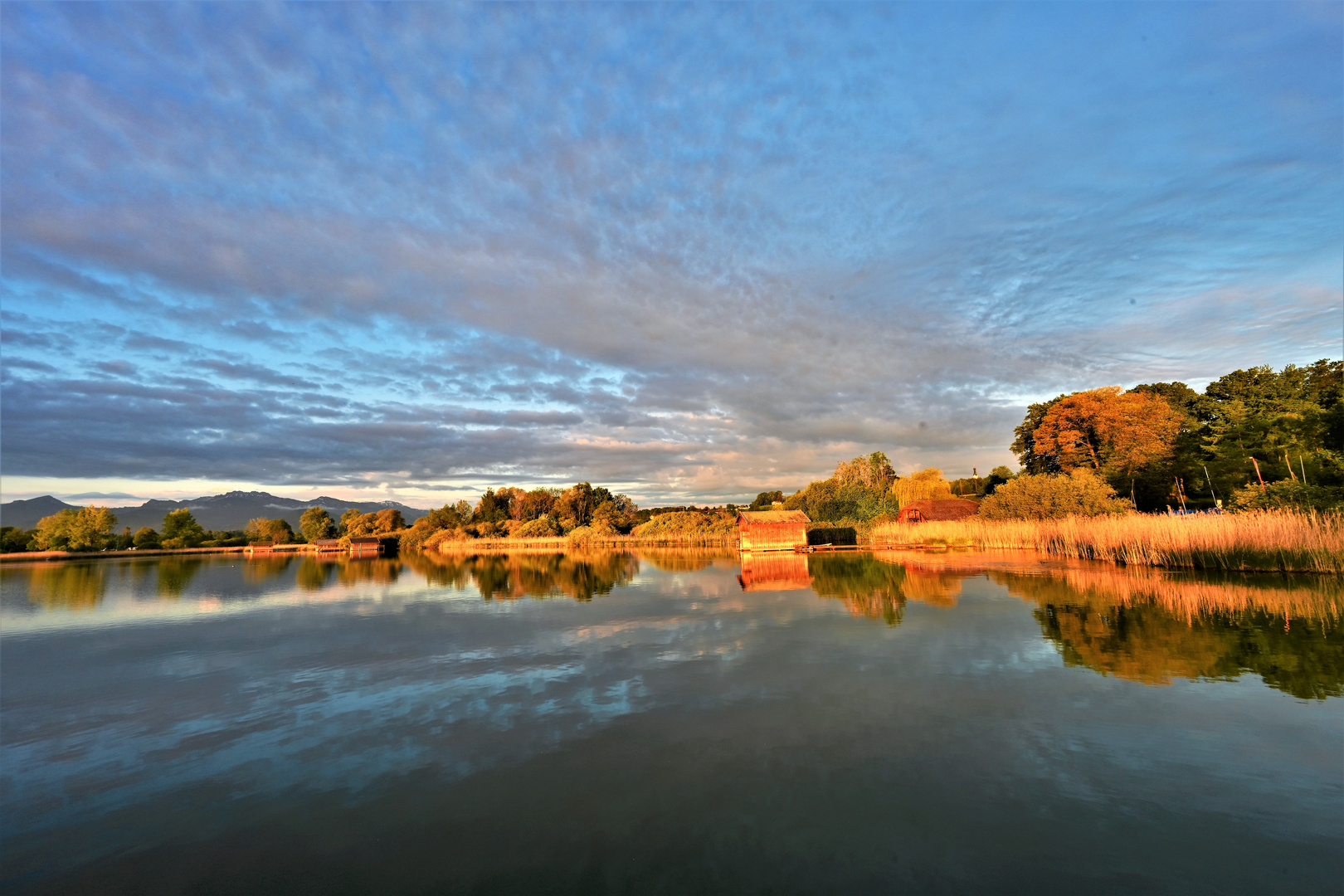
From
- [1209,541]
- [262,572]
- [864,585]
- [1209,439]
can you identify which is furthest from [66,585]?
[1209,439]

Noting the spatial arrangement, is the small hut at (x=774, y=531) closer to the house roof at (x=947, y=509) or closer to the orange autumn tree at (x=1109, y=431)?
the house roof at (x=947, y=509)

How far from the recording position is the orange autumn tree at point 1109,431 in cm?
4553

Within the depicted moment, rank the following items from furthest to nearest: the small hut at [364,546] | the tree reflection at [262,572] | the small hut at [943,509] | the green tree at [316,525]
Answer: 1. the green tree at [316,525]
2. the small hut at [364,546]
3. the small hut at [943,509]
4. the tree reflection at [262,572]

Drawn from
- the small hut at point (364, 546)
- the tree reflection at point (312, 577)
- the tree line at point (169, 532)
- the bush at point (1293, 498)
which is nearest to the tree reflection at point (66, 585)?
the tree reflection at point (312, 577)

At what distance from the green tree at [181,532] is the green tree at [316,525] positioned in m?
15.2

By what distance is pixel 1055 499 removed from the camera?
1420 inches

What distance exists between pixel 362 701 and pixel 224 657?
7.26m

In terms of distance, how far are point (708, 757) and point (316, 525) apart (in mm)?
122116

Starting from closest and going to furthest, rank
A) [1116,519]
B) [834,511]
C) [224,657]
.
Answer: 1. [224,657]
2. [1116,519]
3. [834,511]

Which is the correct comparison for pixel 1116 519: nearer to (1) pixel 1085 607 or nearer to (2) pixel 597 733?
(1) pixel 1085 607

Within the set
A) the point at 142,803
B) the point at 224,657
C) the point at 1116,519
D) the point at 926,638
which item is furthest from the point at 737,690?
the point at 1116,519

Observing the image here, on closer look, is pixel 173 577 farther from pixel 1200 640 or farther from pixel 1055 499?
pixel 1055 499

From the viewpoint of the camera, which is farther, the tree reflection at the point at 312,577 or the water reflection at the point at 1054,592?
the tree reflection at the point at 312,577

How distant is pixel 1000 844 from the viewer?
16.8 feet
